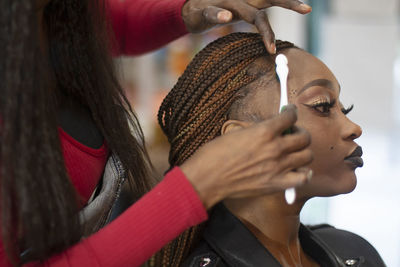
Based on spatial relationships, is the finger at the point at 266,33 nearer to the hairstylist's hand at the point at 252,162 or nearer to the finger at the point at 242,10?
the finger at the point at 242,10

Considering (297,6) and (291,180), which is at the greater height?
(297,6)

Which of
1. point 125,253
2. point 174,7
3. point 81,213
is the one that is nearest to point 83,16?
point 174,7

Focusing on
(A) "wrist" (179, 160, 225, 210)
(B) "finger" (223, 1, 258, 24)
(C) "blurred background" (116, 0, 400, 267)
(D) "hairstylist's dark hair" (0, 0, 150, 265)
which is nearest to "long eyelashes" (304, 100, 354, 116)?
(B) "finger" (223, 1, 258, 24)

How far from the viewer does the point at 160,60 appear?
2.99 meters

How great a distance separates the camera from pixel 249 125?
3.48ft

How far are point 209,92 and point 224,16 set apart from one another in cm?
15

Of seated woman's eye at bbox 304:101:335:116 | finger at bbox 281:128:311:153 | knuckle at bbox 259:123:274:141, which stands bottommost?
seated woman's eye at bbox 304:101:335:116

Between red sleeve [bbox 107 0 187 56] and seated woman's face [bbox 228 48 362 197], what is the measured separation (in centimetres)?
37

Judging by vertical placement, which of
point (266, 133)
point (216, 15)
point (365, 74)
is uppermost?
point (216, 15)

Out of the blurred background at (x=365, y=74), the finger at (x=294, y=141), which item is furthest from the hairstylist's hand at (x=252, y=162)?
the blurred background at (x=365, y=74)

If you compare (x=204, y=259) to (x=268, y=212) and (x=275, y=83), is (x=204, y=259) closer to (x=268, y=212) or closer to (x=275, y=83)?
(x=268, y=212)

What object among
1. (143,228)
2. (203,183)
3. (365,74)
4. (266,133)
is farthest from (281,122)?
(365,74)

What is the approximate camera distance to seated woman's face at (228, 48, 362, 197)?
40.8 inches

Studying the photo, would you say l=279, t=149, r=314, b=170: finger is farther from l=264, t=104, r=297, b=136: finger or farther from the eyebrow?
the eyebrow
